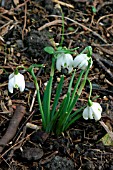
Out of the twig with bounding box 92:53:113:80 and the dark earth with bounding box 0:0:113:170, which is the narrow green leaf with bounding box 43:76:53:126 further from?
the twig with bounding box 92:53:113:80

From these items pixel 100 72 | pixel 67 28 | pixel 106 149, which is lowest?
pixel 106 149

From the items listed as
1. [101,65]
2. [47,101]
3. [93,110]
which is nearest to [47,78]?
[101,65]

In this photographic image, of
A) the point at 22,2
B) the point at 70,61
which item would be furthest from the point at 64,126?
the point at 22,2

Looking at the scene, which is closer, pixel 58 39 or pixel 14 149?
pixel 14 149

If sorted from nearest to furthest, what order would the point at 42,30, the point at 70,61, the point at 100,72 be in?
the point at 70,61, the point at 100,72, the point at 42,30

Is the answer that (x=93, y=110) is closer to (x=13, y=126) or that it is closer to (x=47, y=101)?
(x=47, y=101)

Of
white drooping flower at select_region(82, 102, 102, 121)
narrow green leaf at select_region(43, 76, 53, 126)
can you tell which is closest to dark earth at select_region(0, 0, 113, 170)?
narrow green leaf at select_region(43, 76, 53, 126)

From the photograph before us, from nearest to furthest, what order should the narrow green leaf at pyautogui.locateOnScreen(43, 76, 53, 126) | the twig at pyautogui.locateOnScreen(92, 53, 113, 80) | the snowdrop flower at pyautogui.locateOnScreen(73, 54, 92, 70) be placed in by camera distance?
the snowdrop flower at pyautogui.locateOnScreen(73, 54, 92, 70), the narrow green leaf at pyautogui.locateOnScreen(43, 76, 53, 126), the twig at pyautogui.locateOnScreen(92, 53, 113, 80)

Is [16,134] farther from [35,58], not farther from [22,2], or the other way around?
[22,2]

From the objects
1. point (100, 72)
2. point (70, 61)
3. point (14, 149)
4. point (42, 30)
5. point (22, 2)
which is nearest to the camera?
point (70, 61)
